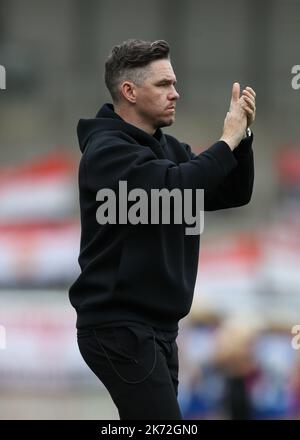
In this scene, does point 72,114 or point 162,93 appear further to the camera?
point 72,114

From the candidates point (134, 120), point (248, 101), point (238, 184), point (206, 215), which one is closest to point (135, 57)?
point (134, 120)

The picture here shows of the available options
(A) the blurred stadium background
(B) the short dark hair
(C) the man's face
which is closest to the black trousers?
(C) the man's face

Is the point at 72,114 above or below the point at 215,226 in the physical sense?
above

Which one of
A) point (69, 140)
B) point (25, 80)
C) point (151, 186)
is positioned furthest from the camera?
point (25, 80)

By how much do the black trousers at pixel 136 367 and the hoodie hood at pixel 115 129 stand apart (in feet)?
2.13

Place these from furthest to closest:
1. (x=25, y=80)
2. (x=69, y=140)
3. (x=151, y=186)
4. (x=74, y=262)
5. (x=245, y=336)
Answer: (x=25, y=80) → (x=69, y=140) → (x=74, y=262) → (x=245, y=336) → (x=151, y=186)

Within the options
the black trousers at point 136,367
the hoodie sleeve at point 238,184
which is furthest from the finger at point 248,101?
the black trousers at point 136,367

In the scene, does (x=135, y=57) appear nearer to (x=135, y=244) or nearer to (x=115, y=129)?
(x=115, y=129)

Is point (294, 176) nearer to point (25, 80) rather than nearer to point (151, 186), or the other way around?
point (25, 80)

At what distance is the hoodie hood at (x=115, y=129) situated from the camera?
4293 millimetres

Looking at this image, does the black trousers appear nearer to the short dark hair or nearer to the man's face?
the man's face

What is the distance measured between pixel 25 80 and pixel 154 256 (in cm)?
1137

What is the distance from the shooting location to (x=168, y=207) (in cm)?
412

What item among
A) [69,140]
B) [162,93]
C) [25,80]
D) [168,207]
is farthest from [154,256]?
[25,80]
